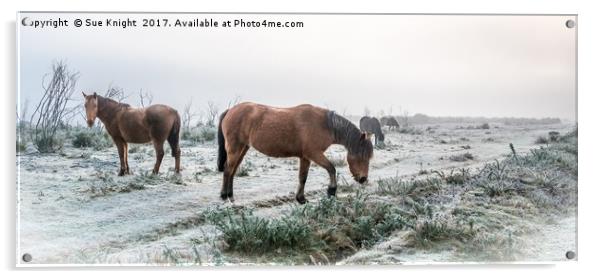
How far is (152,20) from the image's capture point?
161 inches

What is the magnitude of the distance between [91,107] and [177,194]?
809 mm

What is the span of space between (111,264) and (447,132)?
2.36 meters

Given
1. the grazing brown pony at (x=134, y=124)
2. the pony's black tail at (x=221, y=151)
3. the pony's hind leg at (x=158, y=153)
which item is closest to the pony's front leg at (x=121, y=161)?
the grazing brown pony at (x=134, y=124)

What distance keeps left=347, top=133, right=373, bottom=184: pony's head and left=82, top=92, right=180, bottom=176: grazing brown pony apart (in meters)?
1.16

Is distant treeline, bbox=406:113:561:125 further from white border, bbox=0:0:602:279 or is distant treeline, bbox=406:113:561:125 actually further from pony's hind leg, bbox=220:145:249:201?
pony's hind leg, bbox=220:145:249:201

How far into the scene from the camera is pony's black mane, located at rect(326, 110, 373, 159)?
4129 millimetres

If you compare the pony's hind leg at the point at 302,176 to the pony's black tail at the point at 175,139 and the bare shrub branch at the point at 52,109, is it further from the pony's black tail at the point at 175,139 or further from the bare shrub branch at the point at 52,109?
the bare shrub branch at the point at 52,109

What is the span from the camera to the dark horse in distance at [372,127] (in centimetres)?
414

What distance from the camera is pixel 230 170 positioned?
416 centimetres

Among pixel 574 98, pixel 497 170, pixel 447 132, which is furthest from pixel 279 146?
pixel 574 98

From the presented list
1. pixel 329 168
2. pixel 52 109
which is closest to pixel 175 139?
pixel 52 109

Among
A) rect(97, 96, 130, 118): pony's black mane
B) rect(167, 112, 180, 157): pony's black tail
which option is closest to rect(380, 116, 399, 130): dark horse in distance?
rect(167, 112, 180, 157): pony's black tail
